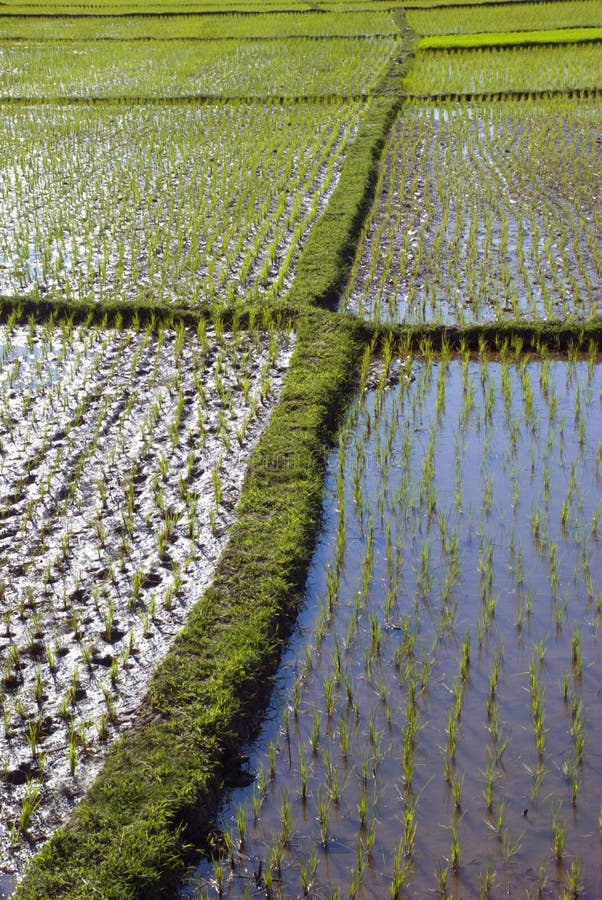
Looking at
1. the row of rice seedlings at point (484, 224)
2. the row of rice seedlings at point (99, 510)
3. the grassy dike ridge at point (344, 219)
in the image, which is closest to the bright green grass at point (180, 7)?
the grassy dike ridge at point (344, 219)

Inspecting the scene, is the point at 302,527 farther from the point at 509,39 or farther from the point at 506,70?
the point at 509,39

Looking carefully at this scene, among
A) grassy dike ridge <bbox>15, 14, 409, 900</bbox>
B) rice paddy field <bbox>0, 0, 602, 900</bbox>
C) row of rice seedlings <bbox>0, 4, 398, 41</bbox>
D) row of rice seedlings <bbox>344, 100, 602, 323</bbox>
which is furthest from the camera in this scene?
row of rice seedlings <bbox>0, 4, 398, 41</bbox>

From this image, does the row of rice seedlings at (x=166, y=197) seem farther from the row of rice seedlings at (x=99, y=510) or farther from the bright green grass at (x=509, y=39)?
the bright green grass at (x=509, y=39)

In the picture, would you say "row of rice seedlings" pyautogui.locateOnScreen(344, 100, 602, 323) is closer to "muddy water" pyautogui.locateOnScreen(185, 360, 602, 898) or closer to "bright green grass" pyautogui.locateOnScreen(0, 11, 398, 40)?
"muddy water" pyautogui.locateOnScreen(185, 360, 602, 898)

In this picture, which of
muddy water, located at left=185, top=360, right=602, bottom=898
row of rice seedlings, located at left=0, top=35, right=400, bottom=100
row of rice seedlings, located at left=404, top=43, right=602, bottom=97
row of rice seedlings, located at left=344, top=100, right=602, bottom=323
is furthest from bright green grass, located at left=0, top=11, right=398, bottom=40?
muddy water, located at left=185, top=360, right=602, bottom=898

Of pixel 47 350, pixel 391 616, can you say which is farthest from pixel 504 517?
pixel 47 350
